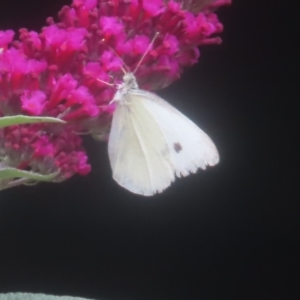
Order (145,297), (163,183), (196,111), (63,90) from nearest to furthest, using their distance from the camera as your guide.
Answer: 1. (63,90)
2. (163,183)
3. (196,111)
4. (145,297)

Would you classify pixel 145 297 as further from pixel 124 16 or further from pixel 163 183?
pixel 124 16

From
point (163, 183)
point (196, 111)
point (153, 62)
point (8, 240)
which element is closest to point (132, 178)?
point (163, 183)

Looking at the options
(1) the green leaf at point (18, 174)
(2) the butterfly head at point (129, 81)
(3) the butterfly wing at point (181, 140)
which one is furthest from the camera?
(3) the butterfly wing at point (181, 140)

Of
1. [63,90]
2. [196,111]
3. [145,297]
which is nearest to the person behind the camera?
[63,90]

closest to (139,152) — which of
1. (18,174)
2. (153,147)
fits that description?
(153,147)

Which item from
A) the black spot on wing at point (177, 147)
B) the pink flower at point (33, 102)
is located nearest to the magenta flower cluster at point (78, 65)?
the pink flower at point (33, 102)

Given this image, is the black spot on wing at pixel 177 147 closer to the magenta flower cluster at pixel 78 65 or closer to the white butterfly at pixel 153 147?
the white butterfly at pixel 153 147
